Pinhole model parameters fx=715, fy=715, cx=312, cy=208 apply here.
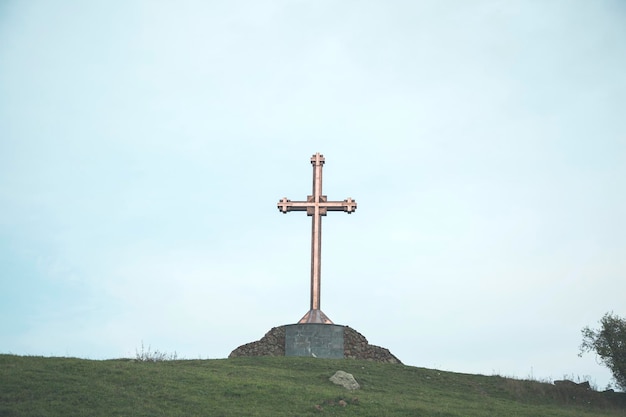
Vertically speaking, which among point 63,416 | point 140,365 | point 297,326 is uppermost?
point 297,326

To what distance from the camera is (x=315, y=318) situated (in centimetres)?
2756

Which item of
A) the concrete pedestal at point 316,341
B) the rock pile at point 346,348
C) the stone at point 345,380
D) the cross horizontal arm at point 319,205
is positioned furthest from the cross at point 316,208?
the stone at point 345,380

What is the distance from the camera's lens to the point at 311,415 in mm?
16953

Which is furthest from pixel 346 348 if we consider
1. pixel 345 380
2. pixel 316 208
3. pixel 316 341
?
pixel 345 380

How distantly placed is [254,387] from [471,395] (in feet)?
24.4

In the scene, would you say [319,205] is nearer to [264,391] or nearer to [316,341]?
[316,341]

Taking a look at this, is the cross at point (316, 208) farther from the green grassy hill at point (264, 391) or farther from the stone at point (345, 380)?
the stone at point (345, 380)

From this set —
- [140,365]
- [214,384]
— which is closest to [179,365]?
[140,365]

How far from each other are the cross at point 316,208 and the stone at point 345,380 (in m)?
6.32

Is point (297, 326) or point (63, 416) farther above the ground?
point (297, 326)

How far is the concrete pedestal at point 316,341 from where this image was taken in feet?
88.6

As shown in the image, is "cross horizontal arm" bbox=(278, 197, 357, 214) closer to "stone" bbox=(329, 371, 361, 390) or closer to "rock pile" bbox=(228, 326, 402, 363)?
"rock pile" bbox=(228, 326, 402, 363)

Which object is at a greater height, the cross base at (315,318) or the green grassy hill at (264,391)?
the cross base at (315,318)

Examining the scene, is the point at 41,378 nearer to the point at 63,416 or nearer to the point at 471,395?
the point at 63,416
